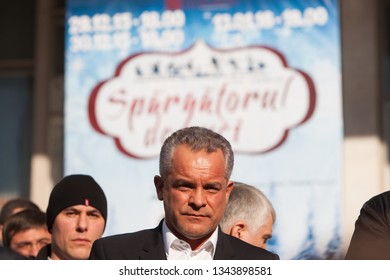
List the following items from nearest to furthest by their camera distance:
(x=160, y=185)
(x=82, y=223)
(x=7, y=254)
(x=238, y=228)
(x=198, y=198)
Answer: (x=7, y=254) → (x=198, y=198) → (x=160, y=185) → (x=238, y=228) → (x=82, y=223)

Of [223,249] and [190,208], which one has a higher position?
[190,208]

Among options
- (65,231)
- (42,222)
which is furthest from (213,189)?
(42,222)

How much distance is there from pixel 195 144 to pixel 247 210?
94 cm

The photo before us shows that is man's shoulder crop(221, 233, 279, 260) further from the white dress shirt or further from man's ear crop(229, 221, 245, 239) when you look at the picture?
man's ear crop(229, 221, 245, 239)

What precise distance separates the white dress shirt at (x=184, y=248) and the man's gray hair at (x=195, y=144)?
191mm

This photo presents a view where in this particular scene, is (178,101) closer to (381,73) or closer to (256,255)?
(381,73)

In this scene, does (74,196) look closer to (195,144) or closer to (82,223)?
(82,223)

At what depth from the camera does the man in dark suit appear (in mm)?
2959

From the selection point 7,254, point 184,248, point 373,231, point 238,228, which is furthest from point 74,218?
point 7,254

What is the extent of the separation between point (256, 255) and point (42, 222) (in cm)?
262

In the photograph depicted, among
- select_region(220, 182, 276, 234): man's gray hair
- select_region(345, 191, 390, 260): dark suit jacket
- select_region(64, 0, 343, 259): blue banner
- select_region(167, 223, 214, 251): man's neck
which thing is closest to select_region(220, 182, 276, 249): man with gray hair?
select_region(220, 182, 276, 234): man's gray hair

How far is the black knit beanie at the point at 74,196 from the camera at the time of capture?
4.12 m

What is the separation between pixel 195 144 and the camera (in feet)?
9.91

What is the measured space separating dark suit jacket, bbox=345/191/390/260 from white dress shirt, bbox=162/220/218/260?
0.48 metres
